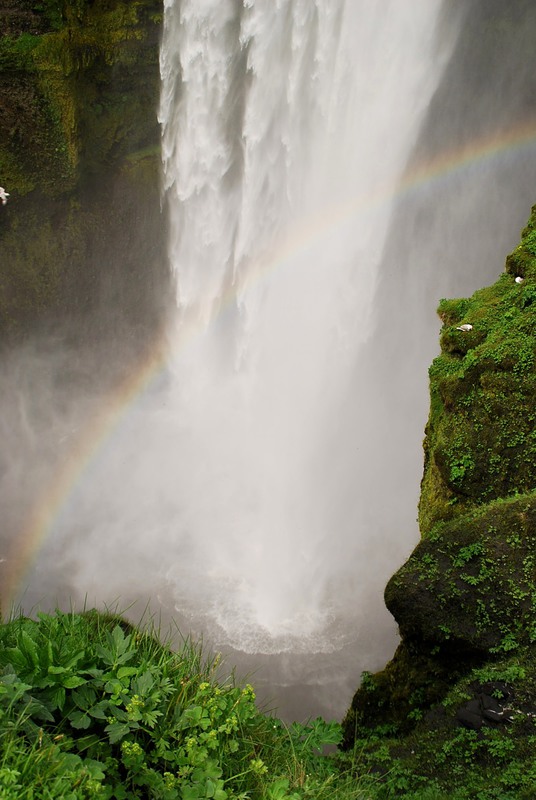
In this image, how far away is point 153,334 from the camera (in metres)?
17.9

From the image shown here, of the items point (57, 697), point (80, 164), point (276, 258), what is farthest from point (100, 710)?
point (80, 164)

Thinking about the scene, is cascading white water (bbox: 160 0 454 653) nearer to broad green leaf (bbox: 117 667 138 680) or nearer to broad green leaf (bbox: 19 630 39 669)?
broad green leaf (bbox: 117 667 138 680)

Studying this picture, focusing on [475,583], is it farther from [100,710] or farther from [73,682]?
[73,682]

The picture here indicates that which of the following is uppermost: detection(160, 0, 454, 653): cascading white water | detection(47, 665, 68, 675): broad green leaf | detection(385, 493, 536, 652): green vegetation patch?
detection(160, 0, 454, 653): cascading white water

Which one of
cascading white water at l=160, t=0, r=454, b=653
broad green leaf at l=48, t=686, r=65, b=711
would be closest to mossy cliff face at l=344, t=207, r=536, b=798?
broad green leaf at l=48, t=686, r=65, b=711

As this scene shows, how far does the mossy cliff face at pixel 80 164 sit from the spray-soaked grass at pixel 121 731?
14180 millimetres

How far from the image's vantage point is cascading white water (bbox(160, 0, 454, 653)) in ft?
36.3

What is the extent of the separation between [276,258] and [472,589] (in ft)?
37.4

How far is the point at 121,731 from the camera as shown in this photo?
231cm

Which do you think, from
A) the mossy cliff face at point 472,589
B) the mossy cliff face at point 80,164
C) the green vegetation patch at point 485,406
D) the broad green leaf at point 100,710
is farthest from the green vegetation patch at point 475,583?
the mossy cliff face at point 80,164

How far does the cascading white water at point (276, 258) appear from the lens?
11.1m

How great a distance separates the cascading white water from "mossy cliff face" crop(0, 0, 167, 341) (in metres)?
0.95

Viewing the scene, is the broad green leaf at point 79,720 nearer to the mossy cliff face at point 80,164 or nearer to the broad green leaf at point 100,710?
the broad green leaf at point 100,710

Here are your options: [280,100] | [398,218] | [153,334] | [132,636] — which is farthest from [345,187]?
[132,636]
